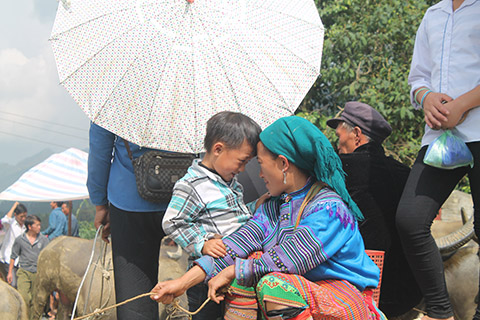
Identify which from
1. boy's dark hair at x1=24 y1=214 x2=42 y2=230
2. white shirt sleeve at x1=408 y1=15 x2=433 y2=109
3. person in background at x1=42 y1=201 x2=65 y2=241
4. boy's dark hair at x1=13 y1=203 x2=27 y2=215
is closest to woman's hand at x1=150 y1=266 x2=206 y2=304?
white shirt sleeve at x1=408 y1=15 x2=433 y2=109

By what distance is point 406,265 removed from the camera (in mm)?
3236

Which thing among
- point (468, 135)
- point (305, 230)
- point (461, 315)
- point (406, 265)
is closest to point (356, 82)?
point (461, 315)

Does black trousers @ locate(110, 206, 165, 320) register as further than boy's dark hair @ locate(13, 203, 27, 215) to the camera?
No

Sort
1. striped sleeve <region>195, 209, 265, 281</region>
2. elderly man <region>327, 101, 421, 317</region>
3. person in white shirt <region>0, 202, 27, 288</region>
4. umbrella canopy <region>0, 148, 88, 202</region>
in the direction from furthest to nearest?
person in white shirt <region>0, 202, 27, 288</region> → umbrella canopy <region>0, 148, 88, 202</region> → elderly man <region>327, 101, 421, 317</region> → striped sleeve <region>195, 209, 265, 281</region>

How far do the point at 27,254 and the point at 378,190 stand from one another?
6.97 m

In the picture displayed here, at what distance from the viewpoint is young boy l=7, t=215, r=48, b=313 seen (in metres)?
8.27

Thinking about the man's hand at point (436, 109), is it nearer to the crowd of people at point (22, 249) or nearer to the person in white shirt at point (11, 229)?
the crowd of people at point (22, 249)

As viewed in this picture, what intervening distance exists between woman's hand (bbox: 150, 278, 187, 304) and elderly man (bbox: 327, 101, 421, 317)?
4.55 feet

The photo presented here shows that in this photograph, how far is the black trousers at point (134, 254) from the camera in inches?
103

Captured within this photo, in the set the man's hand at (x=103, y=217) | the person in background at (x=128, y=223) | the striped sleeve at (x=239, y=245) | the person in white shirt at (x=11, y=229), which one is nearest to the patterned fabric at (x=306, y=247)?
the striped sleeve at (x=239, y=245)

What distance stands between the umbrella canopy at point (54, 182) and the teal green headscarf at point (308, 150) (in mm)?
6834

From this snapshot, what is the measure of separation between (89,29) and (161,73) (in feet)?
1.33

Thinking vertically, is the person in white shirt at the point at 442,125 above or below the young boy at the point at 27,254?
above

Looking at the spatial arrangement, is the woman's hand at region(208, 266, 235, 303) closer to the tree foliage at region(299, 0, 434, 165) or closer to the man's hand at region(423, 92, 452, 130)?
the man's hand at region(423, 92, 452, 130)
